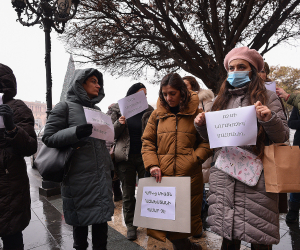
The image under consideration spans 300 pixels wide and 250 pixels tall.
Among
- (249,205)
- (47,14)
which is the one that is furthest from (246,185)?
(47,14)

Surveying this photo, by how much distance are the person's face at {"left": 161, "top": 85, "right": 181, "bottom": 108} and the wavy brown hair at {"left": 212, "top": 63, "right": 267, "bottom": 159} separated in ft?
1.29

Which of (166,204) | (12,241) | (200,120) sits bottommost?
(12,241)

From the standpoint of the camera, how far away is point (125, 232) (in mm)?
3229

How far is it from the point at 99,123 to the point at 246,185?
1347 millimetres

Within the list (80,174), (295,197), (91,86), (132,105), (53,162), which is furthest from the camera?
(295,197)

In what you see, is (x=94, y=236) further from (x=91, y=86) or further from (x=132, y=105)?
(x=132, y=105)

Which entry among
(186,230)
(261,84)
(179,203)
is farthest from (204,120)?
(186,230)

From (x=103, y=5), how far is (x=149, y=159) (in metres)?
7.51

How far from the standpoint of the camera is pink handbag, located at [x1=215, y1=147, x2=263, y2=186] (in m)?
1.66

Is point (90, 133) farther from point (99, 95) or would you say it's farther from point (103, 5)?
point (103, 5)

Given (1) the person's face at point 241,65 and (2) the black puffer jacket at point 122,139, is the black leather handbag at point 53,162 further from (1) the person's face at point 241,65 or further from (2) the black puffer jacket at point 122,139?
(1) the person's face at point 241,65

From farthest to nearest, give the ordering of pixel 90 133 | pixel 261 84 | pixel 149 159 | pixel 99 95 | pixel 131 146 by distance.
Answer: pixel 131 146 → pixel 99 95 → pixel 149 159 → pixel 90 133 → pixel 261 84

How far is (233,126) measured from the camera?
1.65 metres

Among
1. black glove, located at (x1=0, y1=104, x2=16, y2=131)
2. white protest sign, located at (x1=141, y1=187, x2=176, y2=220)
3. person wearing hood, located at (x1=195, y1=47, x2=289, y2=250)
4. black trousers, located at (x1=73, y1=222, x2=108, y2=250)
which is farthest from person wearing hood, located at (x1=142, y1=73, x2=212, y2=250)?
black glove, located at (x1=0, y1=104, x2=16, y2=131)
